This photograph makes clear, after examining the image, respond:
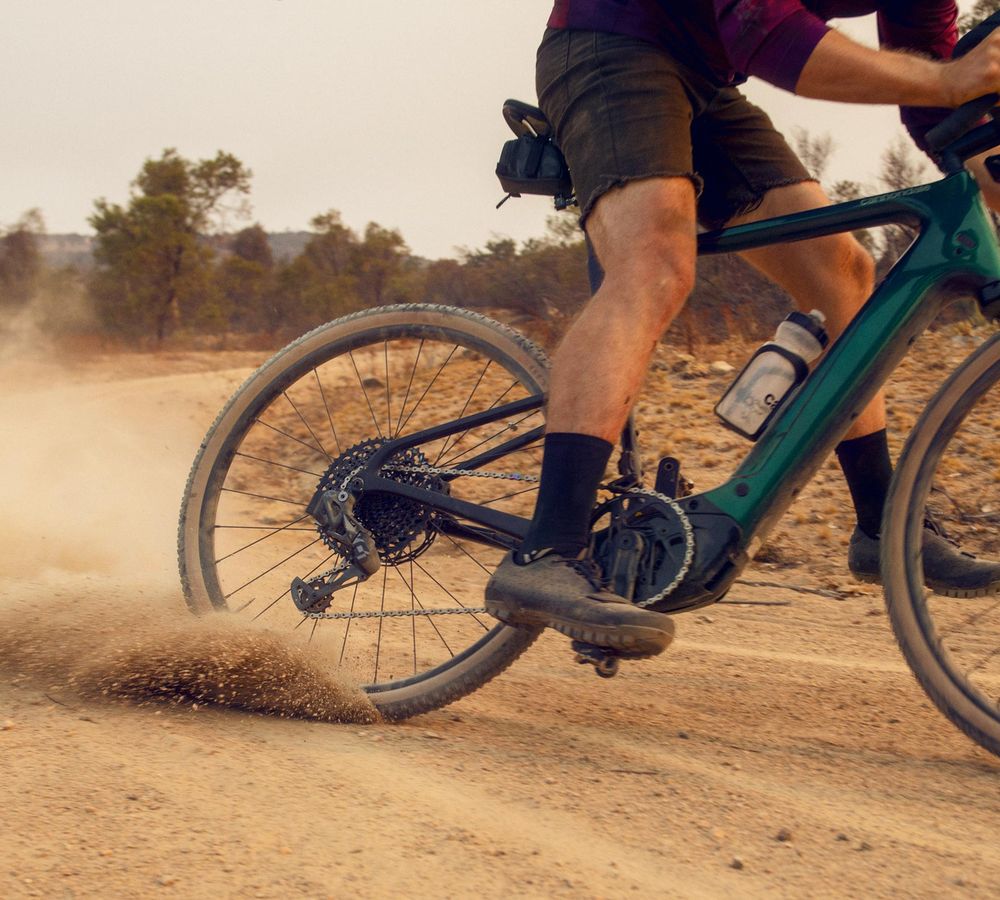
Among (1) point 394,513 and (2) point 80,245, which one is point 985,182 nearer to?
(1) point 394,513

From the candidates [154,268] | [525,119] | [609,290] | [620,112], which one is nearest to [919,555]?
[609,290]

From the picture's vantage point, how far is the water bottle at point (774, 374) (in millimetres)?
2305

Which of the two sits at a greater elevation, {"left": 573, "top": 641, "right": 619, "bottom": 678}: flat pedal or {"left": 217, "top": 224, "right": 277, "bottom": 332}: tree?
{"left": 217, "top": 224, "right": 277, "bottom": 332}: tree

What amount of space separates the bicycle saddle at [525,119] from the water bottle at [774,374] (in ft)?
2.41

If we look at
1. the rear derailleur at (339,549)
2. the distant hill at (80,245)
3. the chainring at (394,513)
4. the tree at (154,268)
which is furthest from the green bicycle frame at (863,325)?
the distant hill at (80,245)

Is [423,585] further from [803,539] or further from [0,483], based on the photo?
[0,483]

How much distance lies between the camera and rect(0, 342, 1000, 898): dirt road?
5.43ft

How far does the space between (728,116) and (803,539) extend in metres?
2.49

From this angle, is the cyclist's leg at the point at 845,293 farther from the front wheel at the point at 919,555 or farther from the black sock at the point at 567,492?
the black sock at the point at 567,492

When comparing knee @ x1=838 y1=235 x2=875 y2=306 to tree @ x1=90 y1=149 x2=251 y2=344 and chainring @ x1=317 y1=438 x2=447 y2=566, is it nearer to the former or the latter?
chainring @ x1=317 y1=438 x2=447 y2=566

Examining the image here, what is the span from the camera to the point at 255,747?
86.3 inches

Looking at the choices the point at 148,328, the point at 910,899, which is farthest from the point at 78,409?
the point at 148,328

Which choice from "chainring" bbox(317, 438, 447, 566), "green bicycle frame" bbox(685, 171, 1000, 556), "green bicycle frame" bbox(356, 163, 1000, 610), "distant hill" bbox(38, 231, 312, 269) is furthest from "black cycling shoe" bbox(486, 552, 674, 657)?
"distant hill" bbox(38, 231, 312, 269)

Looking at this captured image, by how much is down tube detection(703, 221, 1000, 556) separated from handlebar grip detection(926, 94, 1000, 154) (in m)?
0.17
